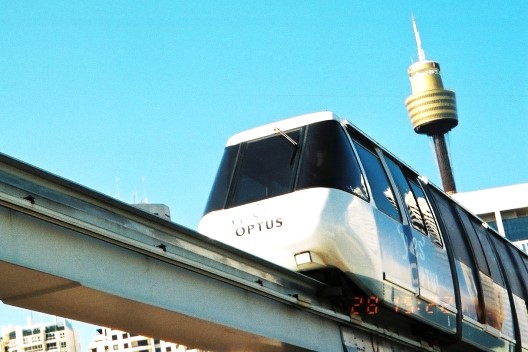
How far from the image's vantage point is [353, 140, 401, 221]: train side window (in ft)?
36.3

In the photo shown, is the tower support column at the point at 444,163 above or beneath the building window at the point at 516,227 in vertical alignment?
above

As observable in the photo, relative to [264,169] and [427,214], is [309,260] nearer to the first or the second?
[264,169]

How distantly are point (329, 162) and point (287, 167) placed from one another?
550 mm

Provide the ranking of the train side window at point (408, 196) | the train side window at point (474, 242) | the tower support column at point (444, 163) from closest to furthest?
the train side window at point (408, 196)
the train side window at point (474, 242)
the tower support column at point (444, 163)

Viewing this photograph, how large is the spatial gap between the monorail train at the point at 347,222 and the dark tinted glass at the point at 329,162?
0.04 feet

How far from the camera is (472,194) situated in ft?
449

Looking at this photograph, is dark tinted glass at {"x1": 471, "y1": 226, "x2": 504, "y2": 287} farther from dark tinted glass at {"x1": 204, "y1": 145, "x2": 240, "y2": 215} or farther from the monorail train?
dark tinted glass at {"x1": 204, "y1": 145, "x2": 240, "y2": 215}

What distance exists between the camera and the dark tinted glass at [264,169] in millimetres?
10780

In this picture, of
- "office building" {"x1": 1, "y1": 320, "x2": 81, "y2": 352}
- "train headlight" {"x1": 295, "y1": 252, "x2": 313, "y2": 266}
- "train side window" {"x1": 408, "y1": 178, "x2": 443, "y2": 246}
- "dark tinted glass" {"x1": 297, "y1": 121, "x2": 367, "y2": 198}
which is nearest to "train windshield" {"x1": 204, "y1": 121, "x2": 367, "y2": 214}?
"dark tinted glass" {"x1": 297, "y1": 121, "x2": 367, "y2": 198}

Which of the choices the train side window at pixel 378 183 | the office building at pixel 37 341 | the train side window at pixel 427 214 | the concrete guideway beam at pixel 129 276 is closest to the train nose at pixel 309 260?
the concrete guideway beam at pixel 129 276

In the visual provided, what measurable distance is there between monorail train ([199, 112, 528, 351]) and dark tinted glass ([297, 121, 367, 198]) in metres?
0.01

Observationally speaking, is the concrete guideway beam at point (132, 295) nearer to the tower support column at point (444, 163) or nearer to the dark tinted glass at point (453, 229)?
the dark tinted glass at point (453, 229)

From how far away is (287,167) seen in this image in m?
10.8

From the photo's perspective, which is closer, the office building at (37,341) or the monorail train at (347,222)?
the monorail train at (347,222)
